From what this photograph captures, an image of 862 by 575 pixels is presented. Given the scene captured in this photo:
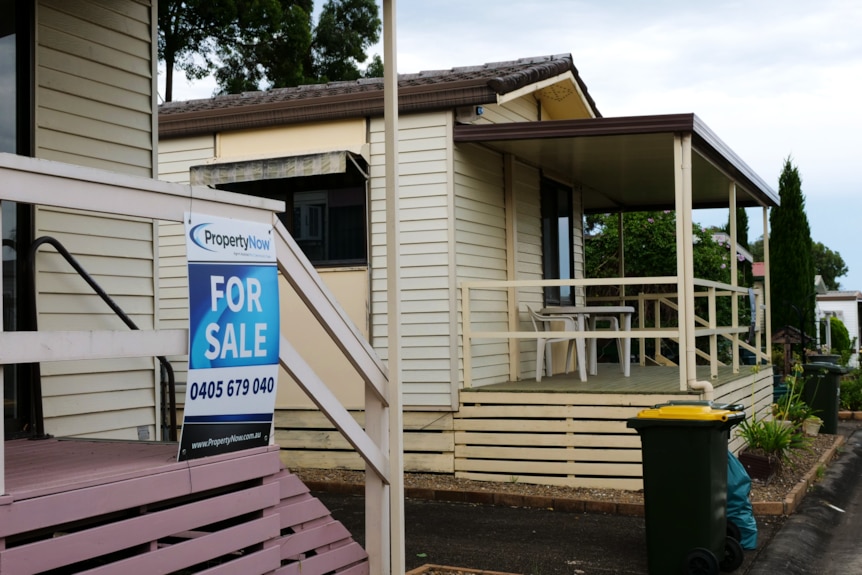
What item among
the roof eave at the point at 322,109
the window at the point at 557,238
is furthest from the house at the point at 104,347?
the window at the point at 557,238

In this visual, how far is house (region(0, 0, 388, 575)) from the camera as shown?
350 centimetres

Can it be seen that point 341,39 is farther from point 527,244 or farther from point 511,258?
point 511,258

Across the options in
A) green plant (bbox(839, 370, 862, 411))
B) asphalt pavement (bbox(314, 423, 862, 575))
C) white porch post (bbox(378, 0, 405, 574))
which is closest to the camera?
white porch post (bbox(378, 0, 405, 574))

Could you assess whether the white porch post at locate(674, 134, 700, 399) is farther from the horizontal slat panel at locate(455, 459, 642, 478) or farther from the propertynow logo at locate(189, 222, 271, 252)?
the propertynow logo at locate(189, 222, 271, 252)

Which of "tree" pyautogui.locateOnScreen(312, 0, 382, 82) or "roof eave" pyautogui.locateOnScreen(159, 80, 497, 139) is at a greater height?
"tree" pyautogui.locateOnScreen(312, 0, 382, 82)

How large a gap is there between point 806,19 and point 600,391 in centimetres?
532

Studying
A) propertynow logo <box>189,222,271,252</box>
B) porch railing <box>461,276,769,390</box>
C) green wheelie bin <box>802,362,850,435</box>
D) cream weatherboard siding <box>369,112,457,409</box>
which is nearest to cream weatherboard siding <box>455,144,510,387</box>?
porch railing <box>461,276,769,390</box>

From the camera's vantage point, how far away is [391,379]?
18.4 feet

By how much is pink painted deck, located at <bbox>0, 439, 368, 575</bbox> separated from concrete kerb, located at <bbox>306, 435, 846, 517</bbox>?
11.6 feet

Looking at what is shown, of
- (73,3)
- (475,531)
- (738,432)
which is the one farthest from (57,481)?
(738,432)

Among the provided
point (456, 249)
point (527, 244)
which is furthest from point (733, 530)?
point (527, 244)

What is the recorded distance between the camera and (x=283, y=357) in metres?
4.55

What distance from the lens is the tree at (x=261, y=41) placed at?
25422 millimetres

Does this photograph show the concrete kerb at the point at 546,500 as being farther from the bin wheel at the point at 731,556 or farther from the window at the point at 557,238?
the window at the point at 557,238
